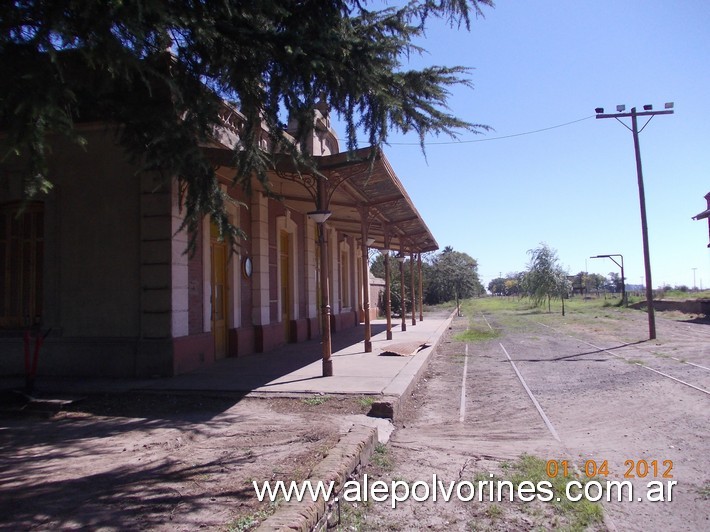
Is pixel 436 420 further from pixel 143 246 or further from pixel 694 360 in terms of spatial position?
pixel 694 360

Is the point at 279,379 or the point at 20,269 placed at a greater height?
the point at 20,269

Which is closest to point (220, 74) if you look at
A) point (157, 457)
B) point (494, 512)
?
point (157, 457)

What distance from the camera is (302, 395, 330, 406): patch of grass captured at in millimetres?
7336

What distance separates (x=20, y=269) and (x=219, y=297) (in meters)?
3.62

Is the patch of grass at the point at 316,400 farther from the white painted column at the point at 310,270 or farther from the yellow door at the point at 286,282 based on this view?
the white painted column at the point at 310,270

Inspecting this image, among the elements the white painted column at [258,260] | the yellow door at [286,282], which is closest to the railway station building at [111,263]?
the white painted column at [258,260]

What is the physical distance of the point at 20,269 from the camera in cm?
991

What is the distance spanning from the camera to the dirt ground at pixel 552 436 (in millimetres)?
3941

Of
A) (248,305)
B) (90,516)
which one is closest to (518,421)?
(90,516)

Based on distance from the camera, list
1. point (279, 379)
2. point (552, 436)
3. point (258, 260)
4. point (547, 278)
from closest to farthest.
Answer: point (552, 436) → point (279, 379) → point (258, 260) → point (547, 278)

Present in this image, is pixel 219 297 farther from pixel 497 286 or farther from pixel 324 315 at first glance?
pixel 497 286

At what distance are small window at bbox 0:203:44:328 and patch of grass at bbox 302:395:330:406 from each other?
5.63m

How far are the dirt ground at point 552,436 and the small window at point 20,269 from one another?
7040 millimetres
